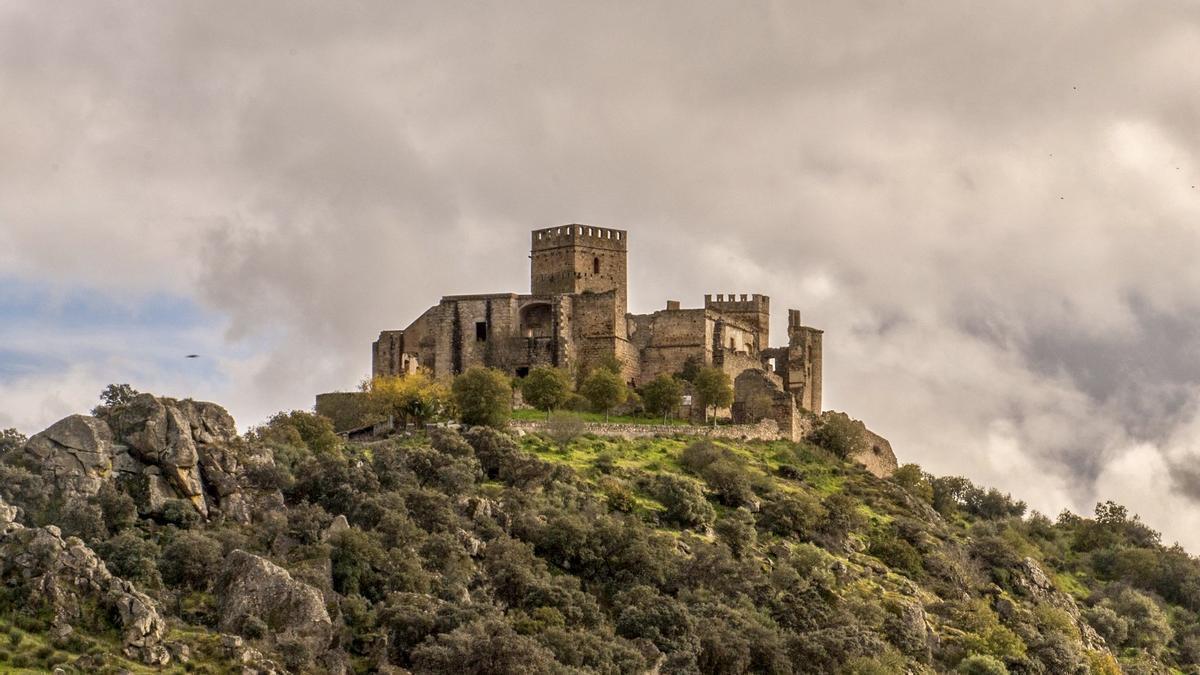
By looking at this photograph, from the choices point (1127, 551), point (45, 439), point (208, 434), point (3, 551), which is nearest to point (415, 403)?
point (208, 434)

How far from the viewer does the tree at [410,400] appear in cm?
8338

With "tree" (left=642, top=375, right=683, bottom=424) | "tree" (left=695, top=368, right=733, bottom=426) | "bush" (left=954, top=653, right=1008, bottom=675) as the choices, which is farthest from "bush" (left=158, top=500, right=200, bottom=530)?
"tree" (left=695, top=368, right=733, bottom=426)

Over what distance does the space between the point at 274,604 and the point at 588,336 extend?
122 feet

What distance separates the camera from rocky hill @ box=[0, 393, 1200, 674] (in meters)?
58.2

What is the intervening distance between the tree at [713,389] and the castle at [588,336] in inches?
76.0

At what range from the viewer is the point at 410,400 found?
83.6 metres

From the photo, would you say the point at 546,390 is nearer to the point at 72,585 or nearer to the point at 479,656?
the point at 479,656

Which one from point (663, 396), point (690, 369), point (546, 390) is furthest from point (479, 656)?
point (690, 369)

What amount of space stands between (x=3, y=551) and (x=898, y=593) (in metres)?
33.6

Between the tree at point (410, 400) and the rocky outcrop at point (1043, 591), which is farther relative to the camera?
the tree at point (410, 400)

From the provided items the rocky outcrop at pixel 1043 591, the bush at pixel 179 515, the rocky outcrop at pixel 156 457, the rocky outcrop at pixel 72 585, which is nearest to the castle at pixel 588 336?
the rocky outcrop at pixel 1043 591

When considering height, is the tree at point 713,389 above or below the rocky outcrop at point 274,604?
above

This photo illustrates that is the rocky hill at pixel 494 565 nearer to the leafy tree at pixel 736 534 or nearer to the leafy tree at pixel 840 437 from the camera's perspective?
the leafy tree at pixel 736 534

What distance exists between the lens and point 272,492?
223ft
